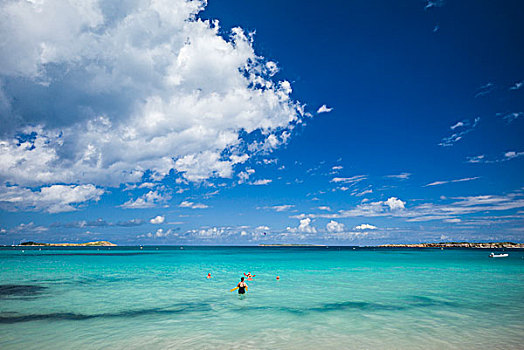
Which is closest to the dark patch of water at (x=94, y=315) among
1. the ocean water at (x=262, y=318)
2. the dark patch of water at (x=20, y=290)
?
the ocean water at (x=262, y=318)

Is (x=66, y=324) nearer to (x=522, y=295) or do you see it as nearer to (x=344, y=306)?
(x=344, y=306)

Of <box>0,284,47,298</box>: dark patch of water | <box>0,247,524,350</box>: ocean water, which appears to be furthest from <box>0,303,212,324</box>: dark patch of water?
<box>0,284,47,298</box>: dark patch of water

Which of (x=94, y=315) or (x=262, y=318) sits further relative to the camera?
(x=94, y=315)

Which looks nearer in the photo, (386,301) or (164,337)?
(164,337)

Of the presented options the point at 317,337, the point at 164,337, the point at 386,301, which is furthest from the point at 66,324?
the point at 386,301

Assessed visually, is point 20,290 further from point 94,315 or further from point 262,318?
point 262,318

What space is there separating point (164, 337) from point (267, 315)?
6661mm

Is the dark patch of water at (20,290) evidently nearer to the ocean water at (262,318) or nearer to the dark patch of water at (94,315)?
the ocean water at (262,318)

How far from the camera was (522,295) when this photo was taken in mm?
26625

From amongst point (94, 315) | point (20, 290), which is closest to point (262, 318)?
point (94, 315)

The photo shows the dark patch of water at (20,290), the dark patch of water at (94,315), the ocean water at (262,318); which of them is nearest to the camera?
the ocean water at (262,318)

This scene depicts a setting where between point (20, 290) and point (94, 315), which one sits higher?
point (20, 290)

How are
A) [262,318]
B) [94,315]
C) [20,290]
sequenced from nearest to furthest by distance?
[262,318] < [94,315] < [20,290]

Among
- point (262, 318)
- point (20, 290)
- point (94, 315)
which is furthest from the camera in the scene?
point (20, 290)
